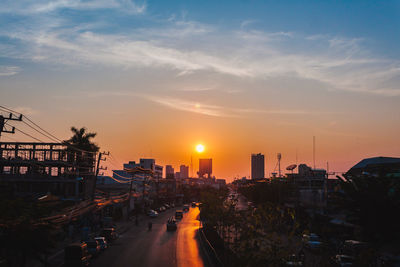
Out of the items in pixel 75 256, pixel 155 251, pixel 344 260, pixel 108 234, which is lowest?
pixel 155 251

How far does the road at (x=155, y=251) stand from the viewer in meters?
39.5

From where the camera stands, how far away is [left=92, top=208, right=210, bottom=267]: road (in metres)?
39.5

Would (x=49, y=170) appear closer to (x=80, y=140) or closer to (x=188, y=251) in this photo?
(x=80, y=140)

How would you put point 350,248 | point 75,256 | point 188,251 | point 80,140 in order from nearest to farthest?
1. point 75,256
2. point 350,248
3. point 188,251
4. point 80,140

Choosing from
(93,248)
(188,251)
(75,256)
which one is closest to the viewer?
A: (75,256)

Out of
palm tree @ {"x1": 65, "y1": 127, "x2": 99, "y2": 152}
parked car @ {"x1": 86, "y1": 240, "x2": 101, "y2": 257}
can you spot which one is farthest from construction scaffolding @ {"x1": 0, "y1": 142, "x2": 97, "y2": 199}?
parked car @ {"x1": 86, "y1": 240, "x2": 101, "y2": 257}

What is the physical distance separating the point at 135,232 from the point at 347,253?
40215 millimetres

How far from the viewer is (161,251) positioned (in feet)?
154

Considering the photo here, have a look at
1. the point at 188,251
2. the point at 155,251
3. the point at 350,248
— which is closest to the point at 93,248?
the point at 155,251

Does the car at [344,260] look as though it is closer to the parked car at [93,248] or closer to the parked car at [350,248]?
the parked car at [350,248]

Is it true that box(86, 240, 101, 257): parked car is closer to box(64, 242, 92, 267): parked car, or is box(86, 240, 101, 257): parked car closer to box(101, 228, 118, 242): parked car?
box(64, 242, 92, 267): parked car

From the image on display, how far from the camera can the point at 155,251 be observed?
4706cm

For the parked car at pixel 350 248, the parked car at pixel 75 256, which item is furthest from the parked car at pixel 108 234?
the parked car at pixel 350 248

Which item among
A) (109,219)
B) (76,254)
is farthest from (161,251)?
(109,219)
